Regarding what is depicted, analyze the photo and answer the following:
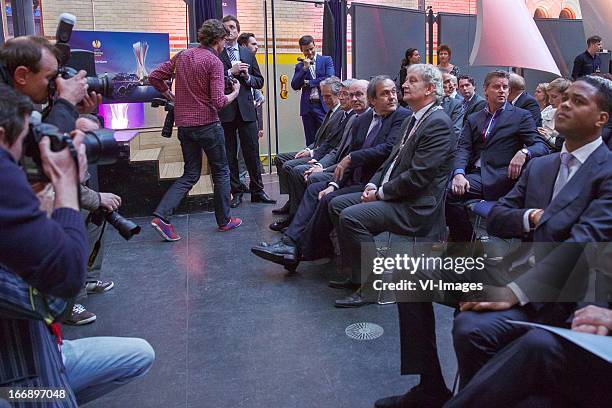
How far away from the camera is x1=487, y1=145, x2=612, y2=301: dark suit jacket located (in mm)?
1939

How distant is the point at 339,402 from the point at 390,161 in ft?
5.41

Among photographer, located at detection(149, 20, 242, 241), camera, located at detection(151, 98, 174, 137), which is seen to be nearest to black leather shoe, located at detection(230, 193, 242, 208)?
photographer, located at detection(149, 20, 242, 241)

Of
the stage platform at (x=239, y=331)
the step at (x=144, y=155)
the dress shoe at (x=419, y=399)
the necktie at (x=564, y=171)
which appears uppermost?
the necktie at (x=564, y=171)

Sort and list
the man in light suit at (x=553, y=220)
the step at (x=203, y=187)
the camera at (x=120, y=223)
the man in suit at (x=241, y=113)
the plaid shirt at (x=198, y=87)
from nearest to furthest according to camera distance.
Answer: the man in light suit at (x=553, y=220), the camera at (x=120, y=223), the plaid shirt at (x=198, y=87), the man in suit at (x=241, y=113), the step at (x=203, y=187)

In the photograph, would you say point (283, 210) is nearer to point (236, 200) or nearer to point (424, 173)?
point (236, 200)

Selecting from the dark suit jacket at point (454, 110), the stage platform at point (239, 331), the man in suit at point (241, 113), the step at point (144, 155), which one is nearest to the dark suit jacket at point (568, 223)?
the stage platform at point (239, 331)

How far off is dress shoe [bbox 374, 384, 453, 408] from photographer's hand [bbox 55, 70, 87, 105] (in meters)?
1.67

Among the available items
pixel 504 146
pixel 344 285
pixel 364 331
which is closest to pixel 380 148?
pixel 504 146

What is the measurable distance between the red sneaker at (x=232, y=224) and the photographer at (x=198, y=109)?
0.34ft

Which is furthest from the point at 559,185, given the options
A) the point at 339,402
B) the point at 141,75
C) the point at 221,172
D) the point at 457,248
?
the point at 141,75

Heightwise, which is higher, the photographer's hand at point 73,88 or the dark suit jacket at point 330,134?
the photographer's hand at point 73,88

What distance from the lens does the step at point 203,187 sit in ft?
19.3

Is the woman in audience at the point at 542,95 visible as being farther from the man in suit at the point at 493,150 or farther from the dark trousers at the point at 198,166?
the dark trousers at the point at 198,166

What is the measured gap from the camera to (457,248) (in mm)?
3814
